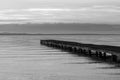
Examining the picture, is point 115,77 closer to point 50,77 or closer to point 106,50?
point 50,77

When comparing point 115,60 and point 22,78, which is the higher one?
point 22,78

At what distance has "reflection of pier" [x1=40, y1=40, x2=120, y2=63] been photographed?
98.5 feet

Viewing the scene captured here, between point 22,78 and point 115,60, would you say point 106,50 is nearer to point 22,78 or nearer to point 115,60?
Result: point 115,60

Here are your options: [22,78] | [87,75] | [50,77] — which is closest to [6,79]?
[22,78]

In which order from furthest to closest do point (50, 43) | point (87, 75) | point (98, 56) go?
point (50, 43)
point (98, 56)
point (87, 75)

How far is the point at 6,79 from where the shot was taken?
722 inches

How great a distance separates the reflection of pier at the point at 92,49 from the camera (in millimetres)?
30013

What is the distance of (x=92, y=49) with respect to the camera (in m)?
Result: 36.7

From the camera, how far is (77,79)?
1825 cm

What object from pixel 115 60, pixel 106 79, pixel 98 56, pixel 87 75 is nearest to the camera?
pixel 106 79

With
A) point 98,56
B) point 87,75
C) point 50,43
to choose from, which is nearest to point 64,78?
point 87,75

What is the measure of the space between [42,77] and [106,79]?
3182 millimetres

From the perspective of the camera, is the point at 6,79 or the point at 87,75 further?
the point at 87,75

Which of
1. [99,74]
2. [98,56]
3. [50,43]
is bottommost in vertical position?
[50,43]
